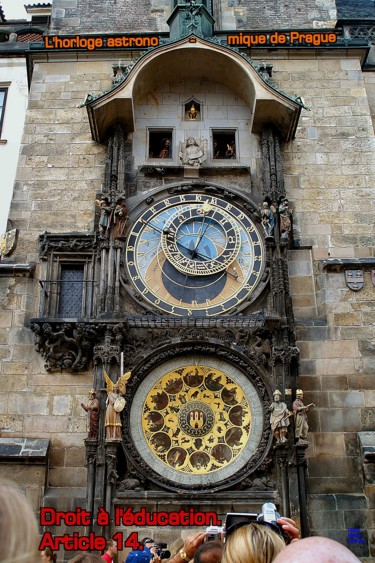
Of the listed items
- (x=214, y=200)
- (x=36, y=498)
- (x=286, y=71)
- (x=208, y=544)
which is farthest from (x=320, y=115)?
(x=208, y=544)

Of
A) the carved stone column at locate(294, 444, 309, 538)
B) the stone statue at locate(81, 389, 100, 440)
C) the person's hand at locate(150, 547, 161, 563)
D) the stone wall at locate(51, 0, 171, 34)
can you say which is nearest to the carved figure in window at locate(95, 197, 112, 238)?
the stone statue at locate(81, 389, 100, 440)

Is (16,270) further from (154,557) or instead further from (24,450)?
(154,557)

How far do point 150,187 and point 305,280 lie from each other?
3316 millimetres

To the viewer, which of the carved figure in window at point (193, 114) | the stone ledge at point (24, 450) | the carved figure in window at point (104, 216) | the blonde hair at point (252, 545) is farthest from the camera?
the carved figure in window at point (193, 114)

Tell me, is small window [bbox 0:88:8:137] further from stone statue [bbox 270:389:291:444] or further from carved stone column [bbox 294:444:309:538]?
carved stone column [bbox 294:444:309:538]

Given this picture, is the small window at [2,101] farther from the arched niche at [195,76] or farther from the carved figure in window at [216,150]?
the carved figure in window at [216,150]

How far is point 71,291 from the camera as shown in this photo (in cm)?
1202

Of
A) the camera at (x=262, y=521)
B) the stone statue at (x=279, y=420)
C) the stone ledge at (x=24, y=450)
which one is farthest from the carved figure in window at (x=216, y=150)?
the camera at (x=262, y=521)

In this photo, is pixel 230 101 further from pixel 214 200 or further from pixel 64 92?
pixel 64 92

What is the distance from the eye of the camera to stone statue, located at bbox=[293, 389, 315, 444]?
10107 millimetres

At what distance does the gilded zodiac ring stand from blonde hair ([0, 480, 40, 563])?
28.5 ft

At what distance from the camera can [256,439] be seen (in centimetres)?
1046

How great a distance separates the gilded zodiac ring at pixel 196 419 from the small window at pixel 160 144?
4.46 m

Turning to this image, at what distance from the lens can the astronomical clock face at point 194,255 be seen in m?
11.6
